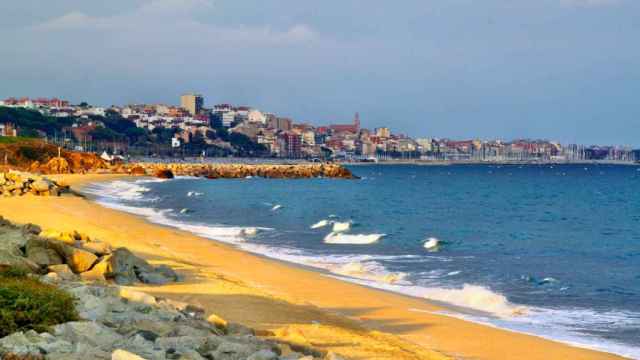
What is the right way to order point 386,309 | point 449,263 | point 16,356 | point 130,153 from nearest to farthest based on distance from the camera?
point 16,356, point 386,309, point 449,263, point 130,153

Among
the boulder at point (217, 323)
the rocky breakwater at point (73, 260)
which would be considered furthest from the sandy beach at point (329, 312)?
the boulder at point (217, 323)

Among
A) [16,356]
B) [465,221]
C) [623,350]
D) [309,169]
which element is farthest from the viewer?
[309,169]

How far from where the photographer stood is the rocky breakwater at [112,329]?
7109mm

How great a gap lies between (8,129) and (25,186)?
100381 mm

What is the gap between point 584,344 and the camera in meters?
12.5

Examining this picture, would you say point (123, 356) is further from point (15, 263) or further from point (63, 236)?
point (63, 236)

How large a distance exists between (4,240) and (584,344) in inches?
340

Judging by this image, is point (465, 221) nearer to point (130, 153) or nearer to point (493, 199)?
point (493, 199)

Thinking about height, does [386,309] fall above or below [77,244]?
below

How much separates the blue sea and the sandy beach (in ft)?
2.90

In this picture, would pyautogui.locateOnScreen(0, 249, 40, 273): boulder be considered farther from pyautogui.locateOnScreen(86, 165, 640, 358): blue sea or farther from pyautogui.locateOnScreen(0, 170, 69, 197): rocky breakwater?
pyautogui.locateOnScreen(0, 170, 69, 197): rocky breakwater

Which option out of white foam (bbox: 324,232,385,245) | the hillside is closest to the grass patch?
white foam (bbox: 324,232,385,245)

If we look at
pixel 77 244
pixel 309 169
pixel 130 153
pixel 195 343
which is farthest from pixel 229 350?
pixel 130 153

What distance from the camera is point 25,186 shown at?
1657 inches
